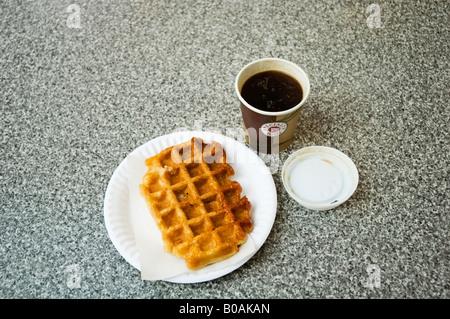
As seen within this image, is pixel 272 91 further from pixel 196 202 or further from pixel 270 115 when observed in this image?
pixel 196 202

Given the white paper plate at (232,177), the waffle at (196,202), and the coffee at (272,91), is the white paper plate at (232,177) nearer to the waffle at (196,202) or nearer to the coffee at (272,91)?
the waffle at (196,202)

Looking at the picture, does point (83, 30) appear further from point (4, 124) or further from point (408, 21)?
point (408, 21)

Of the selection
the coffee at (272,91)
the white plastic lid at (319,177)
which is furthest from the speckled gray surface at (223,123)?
the coffee at (272,91)

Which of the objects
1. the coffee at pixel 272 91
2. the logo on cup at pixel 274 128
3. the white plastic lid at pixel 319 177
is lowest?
the white plastic lid at pixel 319 177

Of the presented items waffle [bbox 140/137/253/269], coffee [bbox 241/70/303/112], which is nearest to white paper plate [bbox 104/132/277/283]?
waffle [bbox 140/137/253/269]

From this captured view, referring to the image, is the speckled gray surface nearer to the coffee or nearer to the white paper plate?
the white paper plate

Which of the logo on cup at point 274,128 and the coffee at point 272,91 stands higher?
the coffee at point 272,91
